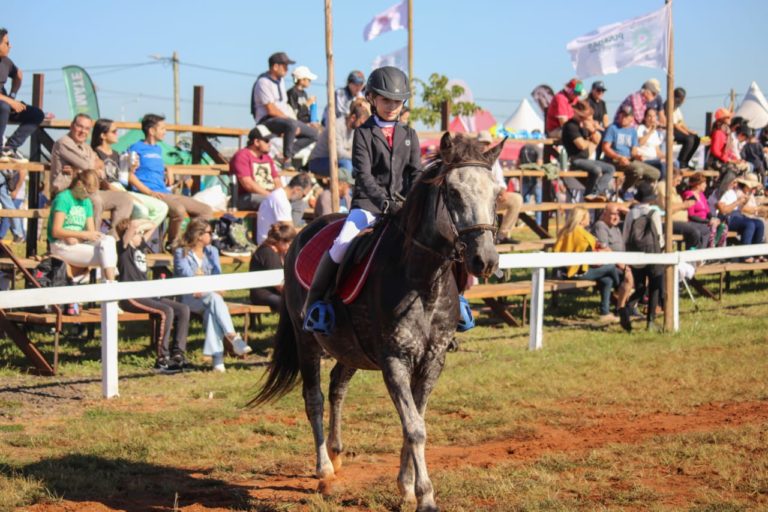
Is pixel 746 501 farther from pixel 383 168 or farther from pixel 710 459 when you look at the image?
pixel 383 168

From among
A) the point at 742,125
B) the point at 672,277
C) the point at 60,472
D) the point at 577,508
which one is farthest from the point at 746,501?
the point at 742,125

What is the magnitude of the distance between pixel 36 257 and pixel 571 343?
734 cm

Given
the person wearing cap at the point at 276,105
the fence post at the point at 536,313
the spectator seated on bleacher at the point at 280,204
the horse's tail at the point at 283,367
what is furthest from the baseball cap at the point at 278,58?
the horse's tail at the point at 283,367

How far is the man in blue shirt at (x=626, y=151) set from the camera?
19906 mm

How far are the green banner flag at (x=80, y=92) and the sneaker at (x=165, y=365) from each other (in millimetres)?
8546

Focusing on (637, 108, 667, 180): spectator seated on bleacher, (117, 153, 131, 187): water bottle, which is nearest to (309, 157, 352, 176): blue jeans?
(117, 153, 131, 187): water bottle

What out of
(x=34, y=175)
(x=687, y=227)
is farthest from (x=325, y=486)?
(x=687, y=227)

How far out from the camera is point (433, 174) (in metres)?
6.45

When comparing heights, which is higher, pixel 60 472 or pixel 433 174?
pixel 433 174

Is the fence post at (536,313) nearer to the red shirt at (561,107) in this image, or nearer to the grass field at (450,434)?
the grass field at (450,434)

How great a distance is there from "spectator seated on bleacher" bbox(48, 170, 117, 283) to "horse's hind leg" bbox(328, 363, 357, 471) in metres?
4.83

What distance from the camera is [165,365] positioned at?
466 inches

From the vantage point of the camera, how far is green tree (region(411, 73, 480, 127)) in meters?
34.3

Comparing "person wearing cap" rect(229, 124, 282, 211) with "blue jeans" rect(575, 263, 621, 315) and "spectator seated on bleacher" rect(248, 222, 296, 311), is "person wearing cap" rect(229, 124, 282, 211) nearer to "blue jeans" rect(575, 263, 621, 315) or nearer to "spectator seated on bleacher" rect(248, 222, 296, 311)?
"spectator seated on bleacher" rect(248, 222, 296, 311)
